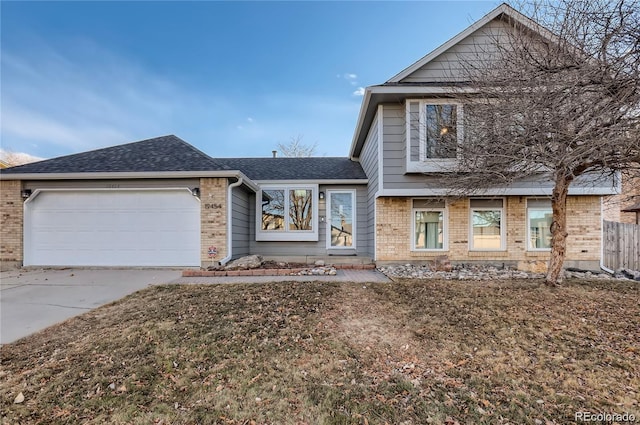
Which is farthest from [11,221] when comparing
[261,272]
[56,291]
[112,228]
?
[261,272]

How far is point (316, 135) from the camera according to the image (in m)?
22.7

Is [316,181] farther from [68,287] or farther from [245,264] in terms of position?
[68,287]

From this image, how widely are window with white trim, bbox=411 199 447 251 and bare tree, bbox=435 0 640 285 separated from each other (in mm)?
2821

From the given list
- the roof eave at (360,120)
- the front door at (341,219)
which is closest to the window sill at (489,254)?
the front door at (341,219)

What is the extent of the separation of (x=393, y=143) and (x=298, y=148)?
16356 mm

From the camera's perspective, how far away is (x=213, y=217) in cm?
777

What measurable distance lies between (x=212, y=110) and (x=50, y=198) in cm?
910

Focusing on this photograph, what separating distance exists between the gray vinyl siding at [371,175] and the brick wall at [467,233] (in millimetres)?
477

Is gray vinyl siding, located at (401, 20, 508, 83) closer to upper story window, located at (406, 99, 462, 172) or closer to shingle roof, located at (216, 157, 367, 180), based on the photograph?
upper story window, located at (406, 99, 462, 172)

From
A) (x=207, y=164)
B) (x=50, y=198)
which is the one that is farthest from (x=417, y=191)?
(x=50, y=198)

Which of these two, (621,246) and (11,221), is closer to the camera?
(11,221)

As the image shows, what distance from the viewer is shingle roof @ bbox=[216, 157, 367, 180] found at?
9.89m

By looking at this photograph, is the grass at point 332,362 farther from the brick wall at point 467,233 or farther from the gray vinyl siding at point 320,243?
the gray vinyl siding at point 320,243

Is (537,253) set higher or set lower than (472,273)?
higher
